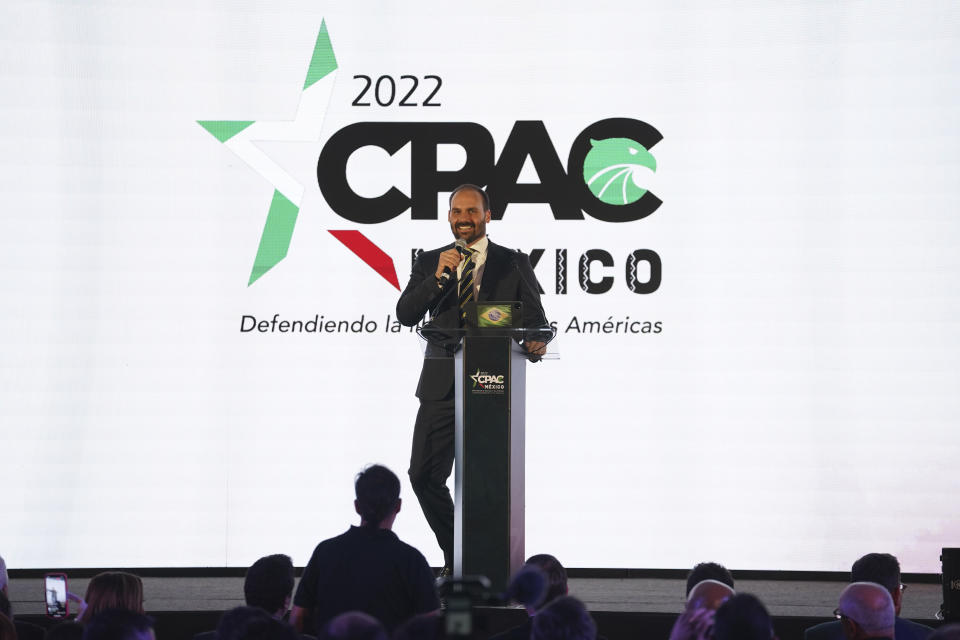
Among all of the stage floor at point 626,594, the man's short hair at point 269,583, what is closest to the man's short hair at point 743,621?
the man's short hair at point 269,583

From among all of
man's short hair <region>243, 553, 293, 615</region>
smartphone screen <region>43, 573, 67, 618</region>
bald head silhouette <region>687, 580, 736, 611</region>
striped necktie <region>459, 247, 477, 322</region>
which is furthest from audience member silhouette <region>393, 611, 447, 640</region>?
striped necktie <region>459, 247, 477, 322</region>

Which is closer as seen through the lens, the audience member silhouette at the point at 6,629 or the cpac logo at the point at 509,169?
the audience member silhouette at the point at 6,629

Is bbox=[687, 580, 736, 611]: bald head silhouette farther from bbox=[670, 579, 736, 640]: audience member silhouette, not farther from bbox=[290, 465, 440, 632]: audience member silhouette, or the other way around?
bbox=[290, 465, 440, 632]: audience member silhouette

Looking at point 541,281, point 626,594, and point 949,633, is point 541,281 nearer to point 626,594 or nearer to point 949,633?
point 626,594

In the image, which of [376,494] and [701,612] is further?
[376,494]

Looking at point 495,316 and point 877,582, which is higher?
point 495,316

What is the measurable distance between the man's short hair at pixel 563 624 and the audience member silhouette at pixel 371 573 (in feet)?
2.57

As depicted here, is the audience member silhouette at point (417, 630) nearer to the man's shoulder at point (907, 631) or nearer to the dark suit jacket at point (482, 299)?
the man's shoulder at point (907, 631)

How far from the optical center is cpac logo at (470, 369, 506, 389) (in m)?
3.87

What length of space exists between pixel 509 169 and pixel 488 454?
8.35 feet

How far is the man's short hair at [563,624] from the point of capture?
2545 millimetres

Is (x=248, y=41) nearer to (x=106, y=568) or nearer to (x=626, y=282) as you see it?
(x=626, y=282)

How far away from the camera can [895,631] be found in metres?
3.38

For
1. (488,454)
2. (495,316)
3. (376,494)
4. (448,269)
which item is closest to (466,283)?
(448,269)
